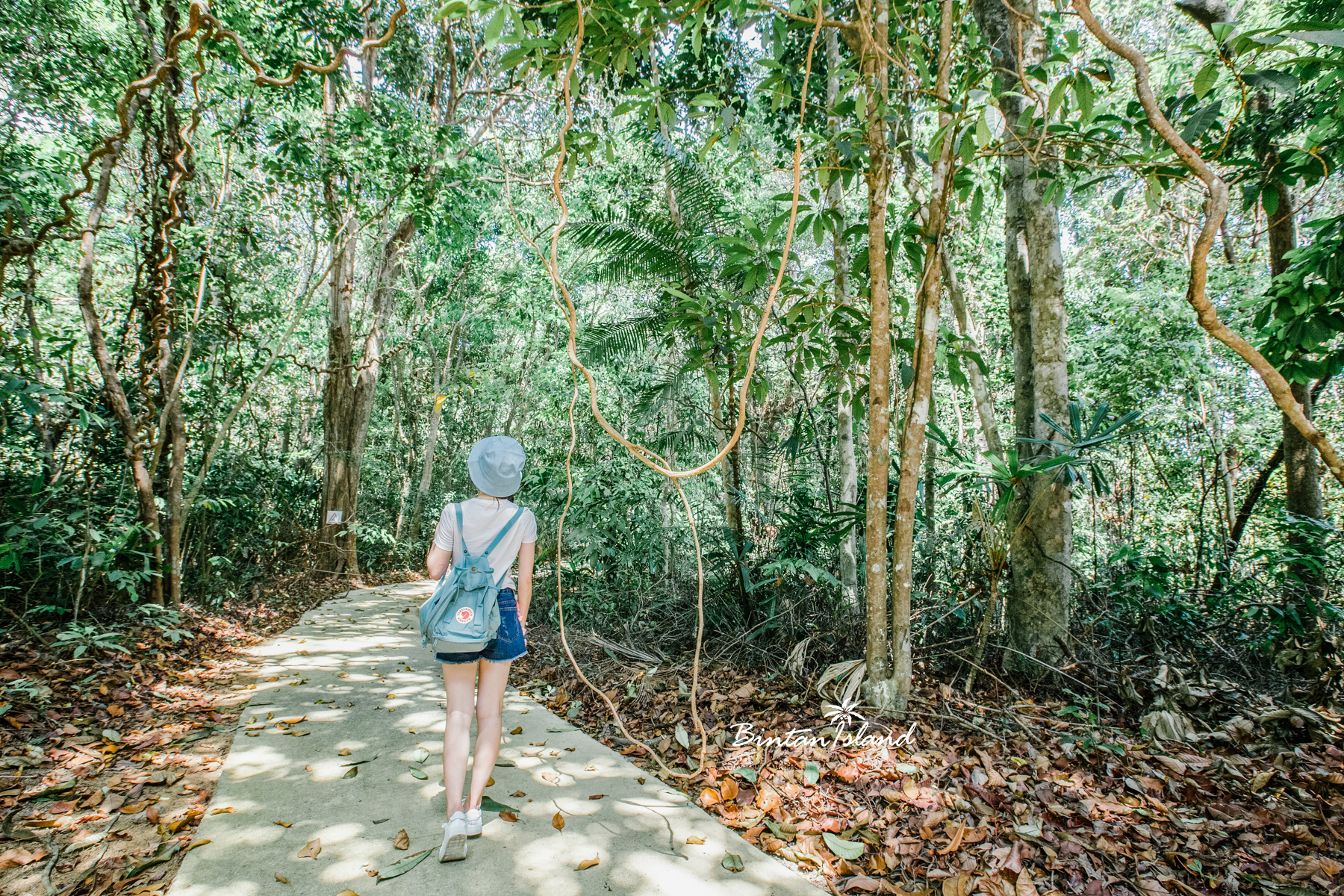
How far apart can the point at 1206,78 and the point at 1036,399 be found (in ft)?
6.11

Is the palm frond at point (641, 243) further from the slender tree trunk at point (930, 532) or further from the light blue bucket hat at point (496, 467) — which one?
the light blue bucket hat at point (496, 467)

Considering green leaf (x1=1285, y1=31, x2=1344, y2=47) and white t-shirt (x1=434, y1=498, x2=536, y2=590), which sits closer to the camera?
green leaf (x1=1285, y1=31, x2=1344, y2=47)

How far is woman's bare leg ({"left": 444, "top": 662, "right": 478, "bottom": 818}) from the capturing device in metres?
2.44

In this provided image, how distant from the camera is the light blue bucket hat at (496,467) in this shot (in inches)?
105

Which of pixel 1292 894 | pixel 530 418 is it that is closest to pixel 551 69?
pixel 1292 894

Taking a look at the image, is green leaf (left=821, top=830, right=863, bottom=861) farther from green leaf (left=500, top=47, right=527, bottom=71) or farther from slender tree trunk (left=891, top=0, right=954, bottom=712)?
green leaf (left=500, top=47, right=527, bottom=71)

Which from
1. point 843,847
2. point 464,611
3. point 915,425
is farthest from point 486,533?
point 915,425

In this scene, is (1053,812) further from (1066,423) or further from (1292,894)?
(1066,423)

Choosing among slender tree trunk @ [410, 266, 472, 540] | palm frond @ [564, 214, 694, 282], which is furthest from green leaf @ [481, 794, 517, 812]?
slender tree trunk @ [410, 266, 472, 540]

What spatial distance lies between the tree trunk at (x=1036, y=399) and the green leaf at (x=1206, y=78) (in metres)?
1.16

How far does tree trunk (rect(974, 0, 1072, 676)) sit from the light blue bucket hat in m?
2.94

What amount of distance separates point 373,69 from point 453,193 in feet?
11.8

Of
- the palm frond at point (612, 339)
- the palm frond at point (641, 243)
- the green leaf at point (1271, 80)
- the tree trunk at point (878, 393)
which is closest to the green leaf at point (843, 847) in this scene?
the tree trunk at point (878, 393)

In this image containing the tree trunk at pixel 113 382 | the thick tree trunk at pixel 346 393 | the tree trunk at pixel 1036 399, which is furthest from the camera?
the thick tree trunk at pixel 346 393
